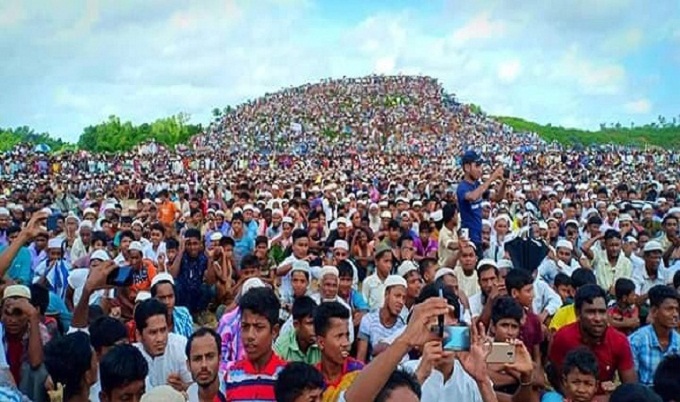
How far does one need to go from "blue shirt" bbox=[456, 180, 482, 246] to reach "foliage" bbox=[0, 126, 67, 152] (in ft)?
141

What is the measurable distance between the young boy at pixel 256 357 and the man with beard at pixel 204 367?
0.43ft

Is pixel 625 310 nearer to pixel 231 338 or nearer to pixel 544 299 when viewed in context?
pixel 544 299

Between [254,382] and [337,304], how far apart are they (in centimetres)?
68

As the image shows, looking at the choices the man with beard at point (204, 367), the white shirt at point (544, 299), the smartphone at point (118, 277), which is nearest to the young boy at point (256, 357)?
the man with beard at point (204, 367)

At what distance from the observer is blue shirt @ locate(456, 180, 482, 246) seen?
7676 mm

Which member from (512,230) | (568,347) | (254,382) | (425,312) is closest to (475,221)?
(512,230)

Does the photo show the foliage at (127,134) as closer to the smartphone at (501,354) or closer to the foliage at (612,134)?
the foliage at (612,134)

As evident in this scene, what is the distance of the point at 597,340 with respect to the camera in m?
4.62

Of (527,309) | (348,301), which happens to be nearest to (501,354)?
(527,309)

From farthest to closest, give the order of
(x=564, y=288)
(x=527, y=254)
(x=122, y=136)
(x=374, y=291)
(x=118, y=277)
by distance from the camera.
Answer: (x=122, y=136)
(x=527, y=254)
(x=374, y=291)
(x=564, y=288)
(x=118, y=277)

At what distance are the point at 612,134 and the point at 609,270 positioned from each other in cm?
6344

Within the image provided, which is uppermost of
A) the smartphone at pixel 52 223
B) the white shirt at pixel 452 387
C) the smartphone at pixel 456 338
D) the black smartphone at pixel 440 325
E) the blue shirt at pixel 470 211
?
the smartphone at pixel 52 223

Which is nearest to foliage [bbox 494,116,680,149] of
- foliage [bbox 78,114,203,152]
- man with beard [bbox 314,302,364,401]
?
foliage [bbox 78,114,203,152]

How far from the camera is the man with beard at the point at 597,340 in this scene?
4.54 m
